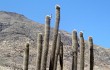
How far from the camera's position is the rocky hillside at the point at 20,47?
7652 centimetres

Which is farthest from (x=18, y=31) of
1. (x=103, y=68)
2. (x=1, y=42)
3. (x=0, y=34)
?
(x=103, y=68)

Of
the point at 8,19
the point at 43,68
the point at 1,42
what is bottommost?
the point at 43,68

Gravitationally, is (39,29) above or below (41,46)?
above

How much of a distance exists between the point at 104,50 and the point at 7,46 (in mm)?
27698

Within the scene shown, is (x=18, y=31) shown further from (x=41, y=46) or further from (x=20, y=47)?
(x=41, y=46)

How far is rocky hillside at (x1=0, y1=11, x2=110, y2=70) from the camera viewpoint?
76519mm

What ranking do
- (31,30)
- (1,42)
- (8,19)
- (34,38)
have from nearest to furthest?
1. (1,42)
2. (34,38)
3. (31,30)
4. (8,19)

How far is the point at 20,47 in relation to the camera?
85938 mm

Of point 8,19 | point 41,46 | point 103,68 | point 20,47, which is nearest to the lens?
point 41,46

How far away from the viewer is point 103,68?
255ft

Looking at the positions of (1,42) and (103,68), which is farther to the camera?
(1,42)

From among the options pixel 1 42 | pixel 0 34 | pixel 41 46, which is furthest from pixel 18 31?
pixel 41 46

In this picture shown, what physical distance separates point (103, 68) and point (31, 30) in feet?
122

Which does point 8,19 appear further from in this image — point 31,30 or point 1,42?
point 1,42
